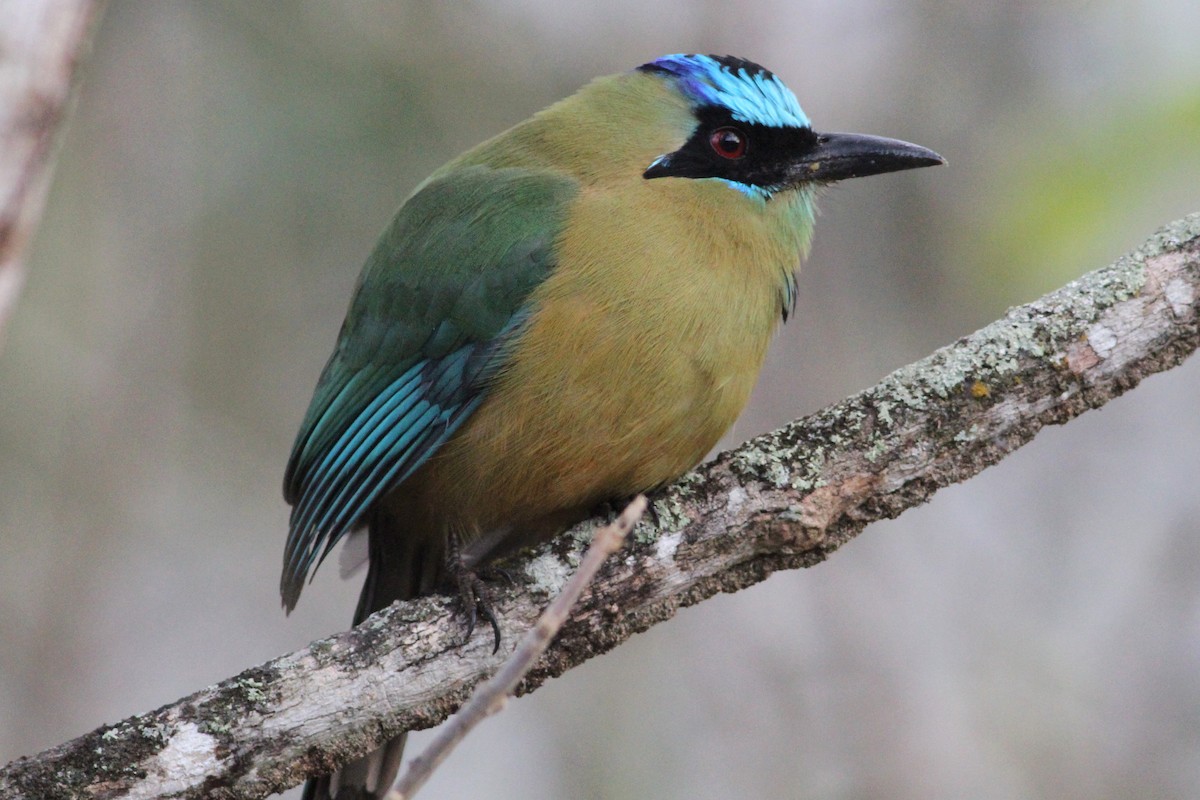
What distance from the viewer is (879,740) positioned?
4707mm

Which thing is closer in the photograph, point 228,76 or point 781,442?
point 781,442

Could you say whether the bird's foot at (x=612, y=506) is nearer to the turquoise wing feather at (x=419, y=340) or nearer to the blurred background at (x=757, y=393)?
the turquoise wing feather at (x=419, y=340)

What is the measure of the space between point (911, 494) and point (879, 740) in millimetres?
2241

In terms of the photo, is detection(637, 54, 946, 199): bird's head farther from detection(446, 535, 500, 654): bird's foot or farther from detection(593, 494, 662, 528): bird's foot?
detection(446, 535, 500, 654): bird's foot

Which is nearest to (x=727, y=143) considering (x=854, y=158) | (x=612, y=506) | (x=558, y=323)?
(x=854, y=158)

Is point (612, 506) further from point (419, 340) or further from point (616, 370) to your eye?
point (419, 340)

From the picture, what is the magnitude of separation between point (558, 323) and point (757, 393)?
6.74 feet

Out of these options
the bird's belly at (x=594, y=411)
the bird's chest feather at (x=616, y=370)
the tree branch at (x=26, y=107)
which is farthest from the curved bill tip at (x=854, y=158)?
the tree branch at (x=26, y=107)

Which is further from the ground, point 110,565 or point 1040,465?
point 110,565

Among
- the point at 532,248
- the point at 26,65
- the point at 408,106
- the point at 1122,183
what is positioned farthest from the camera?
the point at 408,106

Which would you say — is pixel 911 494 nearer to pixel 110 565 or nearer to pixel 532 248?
pixel 532 248

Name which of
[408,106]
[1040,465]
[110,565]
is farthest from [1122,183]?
[110,565]

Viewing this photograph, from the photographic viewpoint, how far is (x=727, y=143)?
11.4 feet

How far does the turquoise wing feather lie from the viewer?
3180 millimetres
